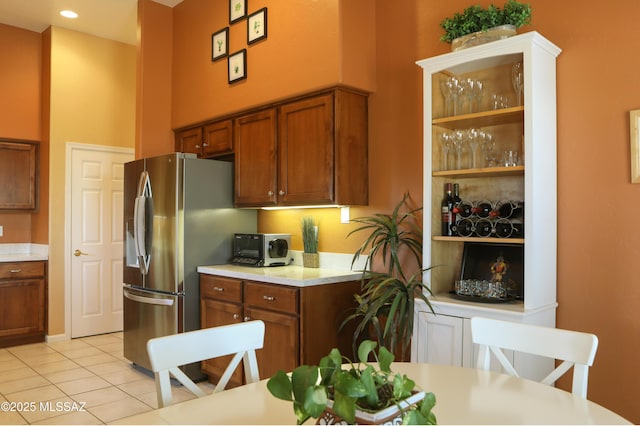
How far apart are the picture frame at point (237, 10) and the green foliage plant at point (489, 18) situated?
1987 millimetres

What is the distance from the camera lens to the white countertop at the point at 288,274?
3.05 metres

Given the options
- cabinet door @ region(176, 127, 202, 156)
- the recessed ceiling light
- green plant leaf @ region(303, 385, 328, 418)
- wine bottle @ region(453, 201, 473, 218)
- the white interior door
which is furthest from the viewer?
the white interior door

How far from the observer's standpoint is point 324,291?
312cm

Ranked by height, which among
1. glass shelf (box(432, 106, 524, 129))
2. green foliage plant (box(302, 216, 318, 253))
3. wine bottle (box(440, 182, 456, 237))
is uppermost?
glass shelf (box(432, 106, 524, 129))

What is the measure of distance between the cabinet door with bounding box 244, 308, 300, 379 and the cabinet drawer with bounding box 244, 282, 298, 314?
0.04 metres

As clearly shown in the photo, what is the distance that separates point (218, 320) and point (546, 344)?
2.56 meters

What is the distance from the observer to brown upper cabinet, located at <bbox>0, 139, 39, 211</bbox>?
524 centimetres

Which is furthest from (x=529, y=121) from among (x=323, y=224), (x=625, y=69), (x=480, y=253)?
(x=323, y=224)

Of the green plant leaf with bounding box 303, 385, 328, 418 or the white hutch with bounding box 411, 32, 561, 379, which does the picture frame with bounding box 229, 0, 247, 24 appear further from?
the green plant leaf with bounding box 303, 385, 328, 418

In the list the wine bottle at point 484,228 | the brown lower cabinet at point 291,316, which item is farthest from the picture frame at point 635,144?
the brown lower cabinet at point 291,316

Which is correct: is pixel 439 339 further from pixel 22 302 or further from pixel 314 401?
pixel 22 302

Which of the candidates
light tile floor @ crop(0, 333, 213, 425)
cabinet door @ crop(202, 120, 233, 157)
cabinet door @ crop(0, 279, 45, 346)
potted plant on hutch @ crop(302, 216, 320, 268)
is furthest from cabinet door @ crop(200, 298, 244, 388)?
cabinet door @ crop(0, 279, 45, 346)

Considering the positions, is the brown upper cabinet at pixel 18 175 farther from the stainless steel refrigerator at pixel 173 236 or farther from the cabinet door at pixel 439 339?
the cabinet door at pixel 439 339

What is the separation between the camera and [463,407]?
1268 mm
